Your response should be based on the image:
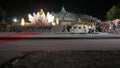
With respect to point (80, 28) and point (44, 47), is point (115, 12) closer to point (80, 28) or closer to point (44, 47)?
point (80, 28)

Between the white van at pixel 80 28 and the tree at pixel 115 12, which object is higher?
the tree at pixel 115 12

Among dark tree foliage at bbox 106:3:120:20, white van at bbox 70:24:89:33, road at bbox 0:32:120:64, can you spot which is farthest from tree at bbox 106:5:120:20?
road at bbox 0:32:120:64

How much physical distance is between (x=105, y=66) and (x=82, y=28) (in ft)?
160

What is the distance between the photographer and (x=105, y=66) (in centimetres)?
709

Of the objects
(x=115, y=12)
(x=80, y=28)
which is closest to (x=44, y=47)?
(x=80, y=28)

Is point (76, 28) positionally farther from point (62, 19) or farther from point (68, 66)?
point (62, 19)

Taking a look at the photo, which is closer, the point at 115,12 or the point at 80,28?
the point at 80,28

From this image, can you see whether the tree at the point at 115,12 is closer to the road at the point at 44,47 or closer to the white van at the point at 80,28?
the white van at the point at 80,28

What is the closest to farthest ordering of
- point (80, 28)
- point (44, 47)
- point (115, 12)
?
point (44, 47) < point (80, 28) < point (115, 12)

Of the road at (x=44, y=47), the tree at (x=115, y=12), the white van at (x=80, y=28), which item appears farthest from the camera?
the tree at (x=115, y=12)

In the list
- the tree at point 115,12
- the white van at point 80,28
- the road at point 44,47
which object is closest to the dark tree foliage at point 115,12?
the tree at point 115,12

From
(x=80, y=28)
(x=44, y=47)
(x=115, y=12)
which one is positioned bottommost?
(x=44, y=47)

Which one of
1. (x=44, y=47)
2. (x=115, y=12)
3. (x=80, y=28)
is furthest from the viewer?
(x=115, y=12)

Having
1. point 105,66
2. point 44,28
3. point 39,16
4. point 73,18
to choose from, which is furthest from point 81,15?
point 105,66
